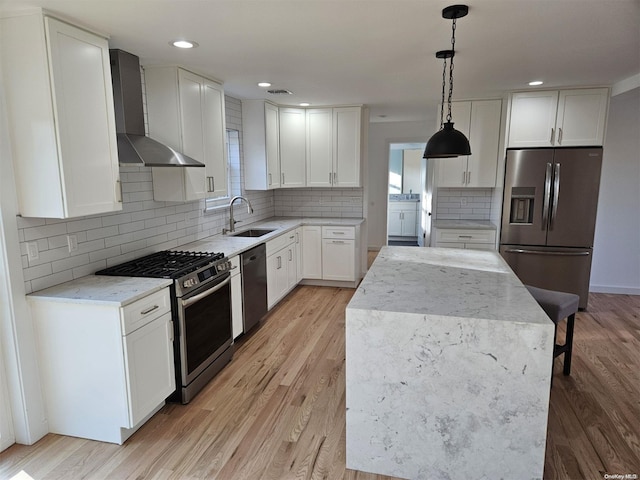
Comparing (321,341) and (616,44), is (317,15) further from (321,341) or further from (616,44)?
(321,341)

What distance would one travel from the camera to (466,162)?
4879mm

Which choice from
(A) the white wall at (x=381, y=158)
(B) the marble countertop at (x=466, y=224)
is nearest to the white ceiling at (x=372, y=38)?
(B) the marble countertop at (x=466, y=224)

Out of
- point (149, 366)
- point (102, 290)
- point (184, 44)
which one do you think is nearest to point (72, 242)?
point (102, 290)

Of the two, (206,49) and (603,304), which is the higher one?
(206,49)

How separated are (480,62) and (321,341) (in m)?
2.72

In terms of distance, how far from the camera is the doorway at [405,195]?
8734 mm

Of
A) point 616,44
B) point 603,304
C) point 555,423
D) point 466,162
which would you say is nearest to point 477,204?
point 466,162

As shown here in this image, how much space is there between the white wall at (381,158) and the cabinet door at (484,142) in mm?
2207

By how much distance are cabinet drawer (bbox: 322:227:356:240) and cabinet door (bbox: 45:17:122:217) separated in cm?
298

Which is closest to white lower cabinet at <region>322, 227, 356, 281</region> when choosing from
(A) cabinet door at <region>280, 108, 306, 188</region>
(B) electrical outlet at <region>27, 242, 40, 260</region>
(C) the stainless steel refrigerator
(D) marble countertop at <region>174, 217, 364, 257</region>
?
(D) marble countertop at <region>174, 217, 364, 257</region>

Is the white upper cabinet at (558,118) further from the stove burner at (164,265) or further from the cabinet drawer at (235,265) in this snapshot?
the stove burner at (164,265)

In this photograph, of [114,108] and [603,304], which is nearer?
[114,108]

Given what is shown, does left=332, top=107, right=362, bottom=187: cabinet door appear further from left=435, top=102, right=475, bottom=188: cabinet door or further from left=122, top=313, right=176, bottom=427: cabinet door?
left=122, top=313, right=176, bottom=427: cabinet door

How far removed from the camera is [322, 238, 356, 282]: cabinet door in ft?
17.0
